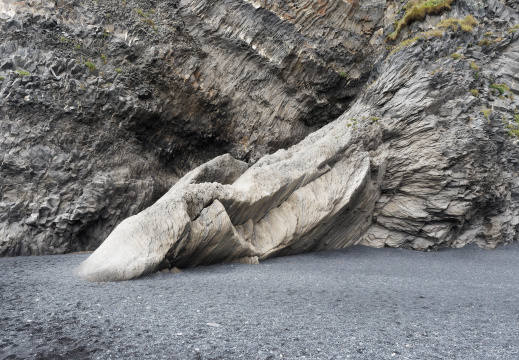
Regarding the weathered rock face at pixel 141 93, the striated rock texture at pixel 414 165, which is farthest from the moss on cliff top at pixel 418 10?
the weathered rock face at pixel 141 93

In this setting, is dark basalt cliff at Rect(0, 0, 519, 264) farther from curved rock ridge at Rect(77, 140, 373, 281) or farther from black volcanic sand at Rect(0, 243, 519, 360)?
black volcanic sand at Rect(0, 243, 519, 360)

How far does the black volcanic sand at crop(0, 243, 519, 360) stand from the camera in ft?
14.3

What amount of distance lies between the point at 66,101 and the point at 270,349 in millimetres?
15504

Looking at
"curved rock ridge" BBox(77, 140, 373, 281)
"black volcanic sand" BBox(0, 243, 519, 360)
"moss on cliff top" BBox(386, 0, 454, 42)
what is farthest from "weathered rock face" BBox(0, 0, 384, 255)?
"black volcanic sand" BBox(0, 243, 519, 360)

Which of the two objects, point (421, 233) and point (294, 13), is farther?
point (294, 13)

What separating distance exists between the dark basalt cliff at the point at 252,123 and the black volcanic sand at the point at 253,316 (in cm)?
405

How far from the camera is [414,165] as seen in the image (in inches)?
599

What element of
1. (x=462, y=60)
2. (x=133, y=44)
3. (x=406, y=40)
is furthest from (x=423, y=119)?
(x=133, y=44)

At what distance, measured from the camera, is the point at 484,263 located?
527 inches

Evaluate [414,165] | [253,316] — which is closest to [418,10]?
[414,165]

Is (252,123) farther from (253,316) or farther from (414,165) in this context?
(253,316)

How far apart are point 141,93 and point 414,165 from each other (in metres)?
14.5

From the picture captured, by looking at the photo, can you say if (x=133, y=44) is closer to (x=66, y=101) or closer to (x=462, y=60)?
(x=66, y=101)

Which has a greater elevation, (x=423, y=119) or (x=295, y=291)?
(x=423, y=119)
